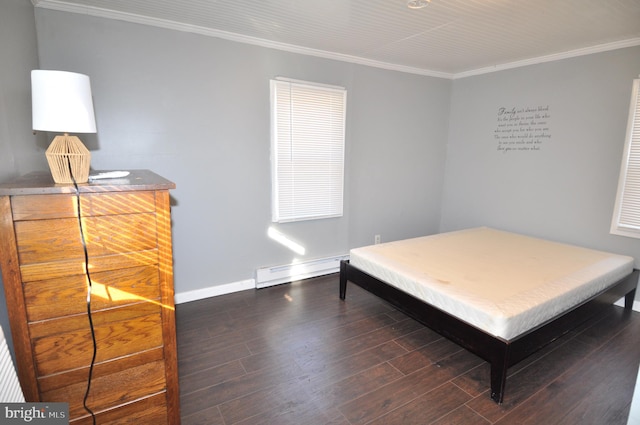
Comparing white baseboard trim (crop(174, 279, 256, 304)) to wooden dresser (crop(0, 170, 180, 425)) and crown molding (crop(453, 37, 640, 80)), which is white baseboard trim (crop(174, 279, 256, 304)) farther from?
crown molding (crop(453, 37, 640, 80))

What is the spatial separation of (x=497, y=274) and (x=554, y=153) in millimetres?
1871

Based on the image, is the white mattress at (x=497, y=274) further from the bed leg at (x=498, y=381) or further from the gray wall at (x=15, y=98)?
the gray wall at (x=15, y=98)

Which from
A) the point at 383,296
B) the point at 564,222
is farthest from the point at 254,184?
the point at 564,222

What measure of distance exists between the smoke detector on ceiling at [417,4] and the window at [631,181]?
7.20 ft

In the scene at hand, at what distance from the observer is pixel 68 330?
4.39 feet

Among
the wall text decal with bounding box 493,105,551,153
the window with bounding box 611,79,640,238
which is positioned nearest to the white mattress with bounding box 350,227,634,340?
the window with bounding box 611,79,640,238

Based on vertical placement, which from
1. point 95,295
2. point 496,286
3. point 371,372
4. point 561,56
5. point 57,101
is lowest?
point 371,372

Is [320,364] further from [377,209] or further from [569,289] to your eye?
[377,209]

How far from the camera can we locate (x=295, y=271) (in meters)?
3.59

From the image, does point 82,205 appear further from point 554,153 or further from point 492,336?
point 554,153

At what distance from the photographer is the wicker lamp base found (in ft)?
4.45

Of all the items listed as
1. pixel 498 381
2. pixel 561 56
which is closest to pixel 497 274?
pixel 498 381

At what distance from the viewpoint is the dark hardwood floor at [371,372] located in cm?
179

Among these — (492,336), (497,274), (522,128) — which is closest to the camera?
(492,336)
